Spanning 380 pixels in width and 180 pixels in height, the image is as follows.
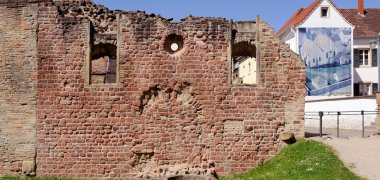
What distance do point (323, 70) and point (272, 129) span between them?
20.7m

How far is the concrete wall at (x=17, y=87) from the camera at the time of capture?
14492mm

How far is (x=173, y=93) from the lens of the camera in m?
14.8

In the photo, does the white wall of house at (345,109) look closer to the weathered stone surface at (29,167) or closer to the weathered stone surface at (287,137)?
the weathered stone surface at (287,137)

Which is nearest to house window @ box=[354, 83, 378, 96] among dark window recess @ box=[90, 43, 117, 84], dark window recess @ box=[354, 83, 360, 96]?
dark window recess @ box=[354, 83, 360, 96]

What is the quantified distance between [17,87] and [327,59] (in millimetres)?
24639

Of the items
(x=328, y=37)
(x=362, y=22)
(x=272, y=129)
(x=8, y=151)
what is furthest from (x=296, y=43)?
(x=8, y=151)

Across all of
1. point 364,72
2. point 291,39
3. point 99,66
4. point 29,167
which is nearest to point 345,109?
A: point 291,39

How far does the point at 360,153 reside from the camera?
14367 mm

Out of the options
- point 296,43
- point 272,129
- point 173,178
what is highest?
point 296,43

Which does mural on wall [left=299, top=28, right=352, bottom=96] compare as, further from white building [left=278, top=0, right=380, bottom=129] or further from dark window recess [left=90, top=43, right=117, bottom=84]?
dark window recess [left=90, top=43, right=117, bottom=84]

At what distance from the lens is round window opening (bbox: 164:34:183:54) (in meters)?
14.9

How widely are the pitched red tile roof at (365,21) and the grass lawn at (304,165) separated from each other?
2425 cm

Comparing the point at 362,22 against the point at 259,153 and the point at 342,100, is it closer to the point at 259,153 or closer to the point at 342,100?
the point at 342,100

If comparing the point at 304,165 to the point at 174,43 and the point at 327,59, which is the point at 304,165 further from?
the point at 327,59
